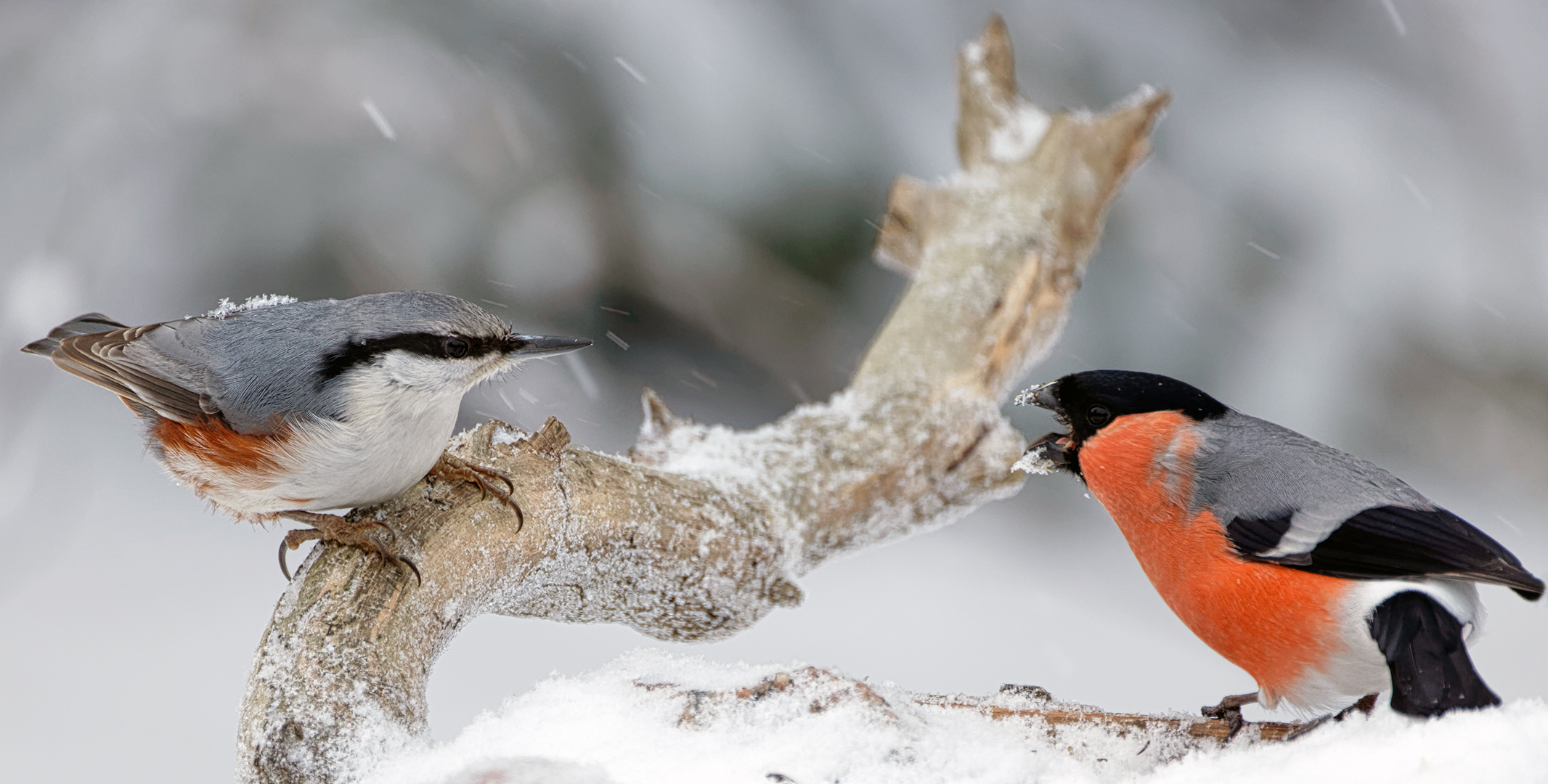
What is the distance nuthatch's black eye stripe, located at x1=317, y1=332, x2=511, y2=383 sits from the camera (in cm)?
120

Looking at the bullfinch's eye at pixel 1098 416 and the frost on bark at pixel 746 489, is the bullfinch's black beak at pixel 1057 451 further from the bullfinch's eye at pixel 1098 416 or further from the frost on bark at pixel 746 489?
the frost on bark at pixel 746 489

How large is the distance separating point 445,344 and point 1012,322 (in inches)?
50.6

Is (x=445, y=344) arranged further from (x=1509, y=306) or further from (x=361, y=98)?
(x=1509, y=306)

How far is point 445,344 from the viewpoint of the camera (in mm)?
1216

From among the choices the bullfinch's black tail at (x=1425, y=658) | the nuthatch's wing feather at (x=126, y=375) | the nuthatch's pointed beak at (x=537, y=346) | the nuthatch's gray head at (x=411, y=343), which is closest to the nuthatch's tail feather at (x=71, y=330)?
the nuthatch's wing feather at (x=126, y=375)

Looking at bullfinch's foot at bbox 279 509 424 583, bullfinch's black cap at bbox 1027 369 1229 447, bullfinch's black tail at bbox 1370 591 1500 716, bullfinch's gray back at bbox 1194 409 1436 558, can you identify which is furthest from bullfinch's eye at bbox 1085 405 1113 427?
bullfinch's foot at bbox 279 509 424 583

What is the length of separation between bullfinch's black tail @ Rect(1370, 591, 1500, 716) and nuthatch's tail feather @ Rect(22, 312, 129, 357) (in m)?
1.58

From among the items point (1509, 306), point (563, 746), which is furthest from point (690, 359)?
point (1509, 306)

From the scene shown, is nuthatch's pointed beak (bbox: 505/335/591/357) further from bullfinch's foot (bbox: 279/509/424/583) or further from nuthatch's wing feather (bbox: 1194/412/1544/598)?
nuthatch's wing feather (bbox: 1194/412/1544/598)

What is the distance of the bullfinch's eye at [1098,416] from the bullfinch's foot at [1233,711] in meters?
0.38

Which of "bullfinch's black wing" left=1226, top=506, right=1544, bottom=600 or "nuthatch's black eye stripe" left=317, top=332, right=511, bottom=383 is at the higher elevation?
"nuthatch's black eye stripe" left=317, top=332, right=511, bottom=383

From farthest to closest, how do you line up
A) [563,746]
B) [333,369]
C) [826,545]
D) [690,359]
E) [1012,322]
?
[690,359] → [1012,322] → [826,545] → [333,369] → [563,746]

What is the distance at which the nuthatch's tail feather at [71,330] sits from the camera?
135 cm

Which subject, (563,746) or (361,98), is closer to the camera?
(563,746)
